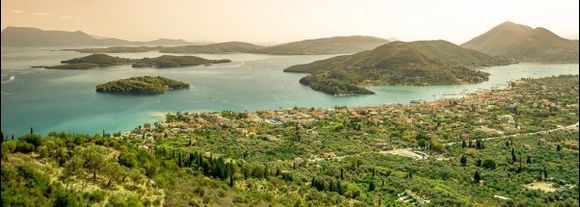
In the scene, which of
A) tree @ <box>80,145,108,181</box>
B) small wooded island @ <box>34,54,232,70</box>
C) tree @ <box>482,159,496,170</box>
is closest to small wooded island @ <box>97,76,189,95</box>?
small wooded island @ <box>34,54,232,70</box>

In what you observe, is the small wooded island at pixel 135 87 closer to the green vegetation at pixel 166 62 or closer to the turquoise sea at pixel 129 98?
the turquoise sea at pixel 129 98

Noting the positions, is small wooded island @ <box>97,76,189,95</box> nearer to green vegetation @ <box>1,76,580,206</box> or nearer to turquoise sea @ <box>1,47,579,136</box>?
turquoise sea @ <box>1,47,579,136</box>

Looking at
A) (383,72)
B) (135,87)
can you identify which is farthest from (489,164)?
(383,72)

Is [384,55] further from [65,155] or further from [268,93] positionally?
[65,155]

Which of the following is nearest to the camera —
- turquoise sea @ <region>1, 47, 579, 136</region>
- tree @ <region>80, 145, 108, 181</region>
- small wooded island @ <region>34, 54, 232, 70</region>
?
tree @ <region>80, 145, 108, 181</region>

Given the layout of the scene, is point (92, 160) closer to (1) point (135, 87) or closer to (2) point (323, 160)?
(2) point (323, 160)

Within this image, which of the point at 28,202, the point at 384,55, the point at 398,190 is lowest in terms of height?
the point at 398,190

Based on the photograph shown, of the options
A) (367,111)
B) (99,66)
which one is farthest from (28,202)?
(99,66)

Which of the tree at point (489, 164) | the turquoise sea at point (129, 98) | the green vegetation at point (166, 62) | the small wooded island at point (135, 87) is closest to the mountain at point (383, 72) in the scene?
the turquoise sea at point (129, 98)
